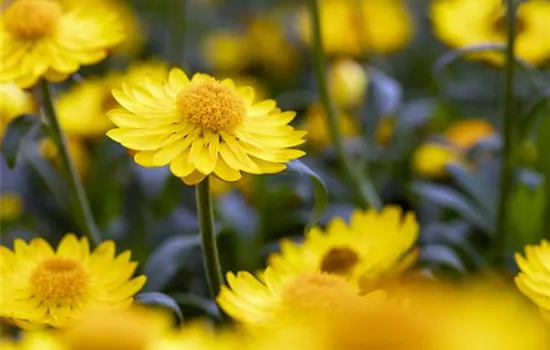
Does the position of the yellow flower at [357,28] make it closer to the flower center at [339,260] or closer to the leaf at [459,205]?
the leaf at [459,205]

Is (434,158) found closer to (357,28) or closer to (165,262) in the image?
(357,28)

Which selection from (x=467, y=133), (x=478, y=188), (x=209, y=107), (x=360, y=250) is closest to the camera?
(x=209, y=107)

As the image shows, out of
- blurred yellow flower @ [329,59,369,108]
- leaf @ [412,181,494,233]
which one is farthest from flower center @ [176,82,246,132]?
blurred yellow flower @ [329,59,369,108]

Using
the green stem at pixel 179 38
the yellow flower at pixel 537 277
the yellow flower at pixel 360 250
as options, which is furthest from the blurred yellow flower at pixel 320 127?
the yellow flower at pixel 537 277

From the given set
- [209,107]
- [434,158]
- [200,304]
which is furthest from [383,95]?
[209,107]

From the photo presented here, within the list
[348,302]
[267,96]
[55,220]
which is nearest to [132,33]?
[267,96]

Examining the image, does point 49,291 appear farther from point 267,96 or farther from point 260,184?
point 267,96

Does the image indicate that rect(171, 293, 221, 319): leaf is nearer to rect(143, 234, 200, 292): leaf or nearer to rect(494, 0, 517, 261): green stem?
rect(143, 234, 200, 292): leaf

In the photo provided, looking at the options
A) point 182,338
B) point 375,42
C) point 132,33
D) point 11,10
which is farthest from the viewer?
point 132,33
